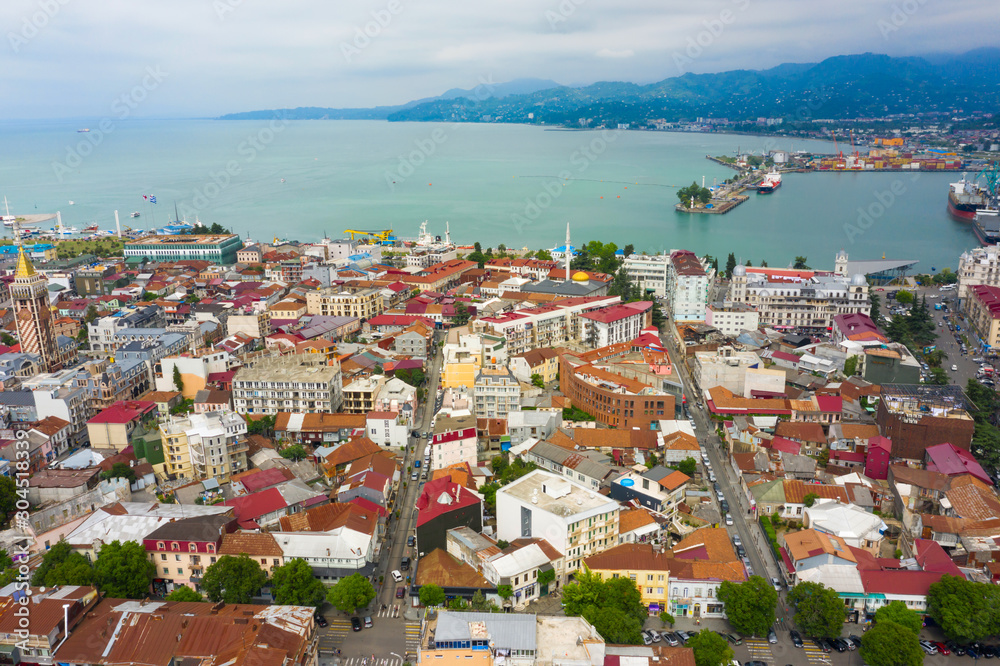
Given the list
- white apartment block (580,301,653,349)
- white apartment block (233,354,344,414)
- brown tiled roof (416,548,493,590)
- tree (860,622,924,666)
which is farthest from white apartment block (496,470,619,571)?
white apartment block (580,301,653,349)

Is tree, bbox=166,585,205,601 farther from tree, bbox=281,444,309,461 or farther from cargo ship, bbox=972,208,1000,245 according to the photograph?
cargo ship, bbox=972,208,1000,245

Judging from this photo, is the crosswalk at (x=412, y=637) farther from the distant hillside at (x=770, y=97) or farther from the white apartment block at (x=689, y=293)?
the distant hillside at (x=770, y=97)

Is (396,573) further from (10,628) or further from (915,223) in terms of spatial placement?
(915,223)


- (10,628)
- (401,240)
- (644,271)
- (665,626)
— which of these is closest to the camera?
(10,628)

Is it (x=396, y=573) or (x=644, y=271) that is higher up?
(x=644, y=271)

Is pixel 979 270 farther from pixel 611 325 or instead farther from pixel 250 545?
pixel 250 545

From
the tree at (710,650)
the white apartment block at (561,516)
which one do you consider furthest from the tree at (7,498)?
the tree at (710,650)

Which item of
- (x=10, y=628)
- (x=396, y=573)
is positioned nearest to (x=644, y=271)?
(x=396, y=573)
